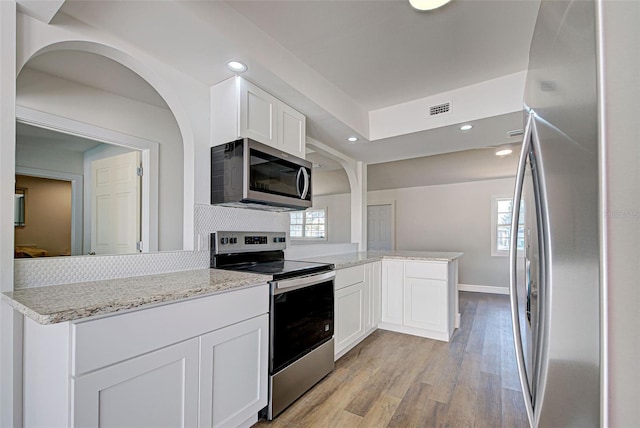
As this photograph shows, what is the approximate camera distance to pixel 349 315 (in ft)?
9.19

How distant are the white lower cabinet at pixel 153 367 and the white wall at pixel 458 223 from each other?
17.9 feet

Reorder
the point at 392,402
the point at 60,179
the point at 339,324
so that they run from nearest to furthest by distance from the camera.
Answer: the point at 392,402 → the point at 339,324 → the point at 60,179

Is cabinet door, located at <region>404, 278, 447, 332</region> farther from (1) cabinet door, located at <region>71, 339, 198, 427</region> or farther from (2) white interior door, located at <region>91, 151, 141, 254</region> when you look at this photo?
(2) white interior door, located at <region>91, 151, 141, 254</region>

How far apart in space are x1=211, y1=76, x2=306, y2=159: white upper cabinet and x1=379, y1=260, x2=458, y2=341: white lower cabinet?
2.00 m

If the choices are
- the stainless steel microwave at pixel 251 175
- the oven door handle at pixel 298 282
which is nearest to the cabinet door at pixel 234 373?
the oven door handle at pixel 298 282

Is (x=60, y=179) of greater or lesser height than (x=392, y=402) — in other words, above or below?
above

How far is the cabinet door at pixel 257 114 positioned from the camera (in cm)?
203

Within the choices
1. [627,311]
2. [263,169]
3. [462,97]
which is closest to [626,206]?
[627,311]

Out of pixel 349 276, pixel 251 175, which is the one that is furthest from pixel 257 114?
pixel 349 276

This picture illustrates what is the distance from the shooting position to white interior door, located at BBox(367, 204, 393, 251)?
22.9 feet

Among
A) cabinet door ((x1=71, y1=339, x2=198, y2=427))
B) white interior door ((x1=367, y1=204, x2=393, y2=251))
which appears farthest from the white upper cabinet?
white interior door ((x1=367, y1=204, x2=393, y2=251))

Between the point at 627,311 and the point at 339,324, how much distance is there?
242cm

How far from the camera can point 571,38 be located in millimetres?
540

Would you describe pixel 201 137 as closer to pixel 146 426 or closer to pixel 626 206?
pixel 146 426
